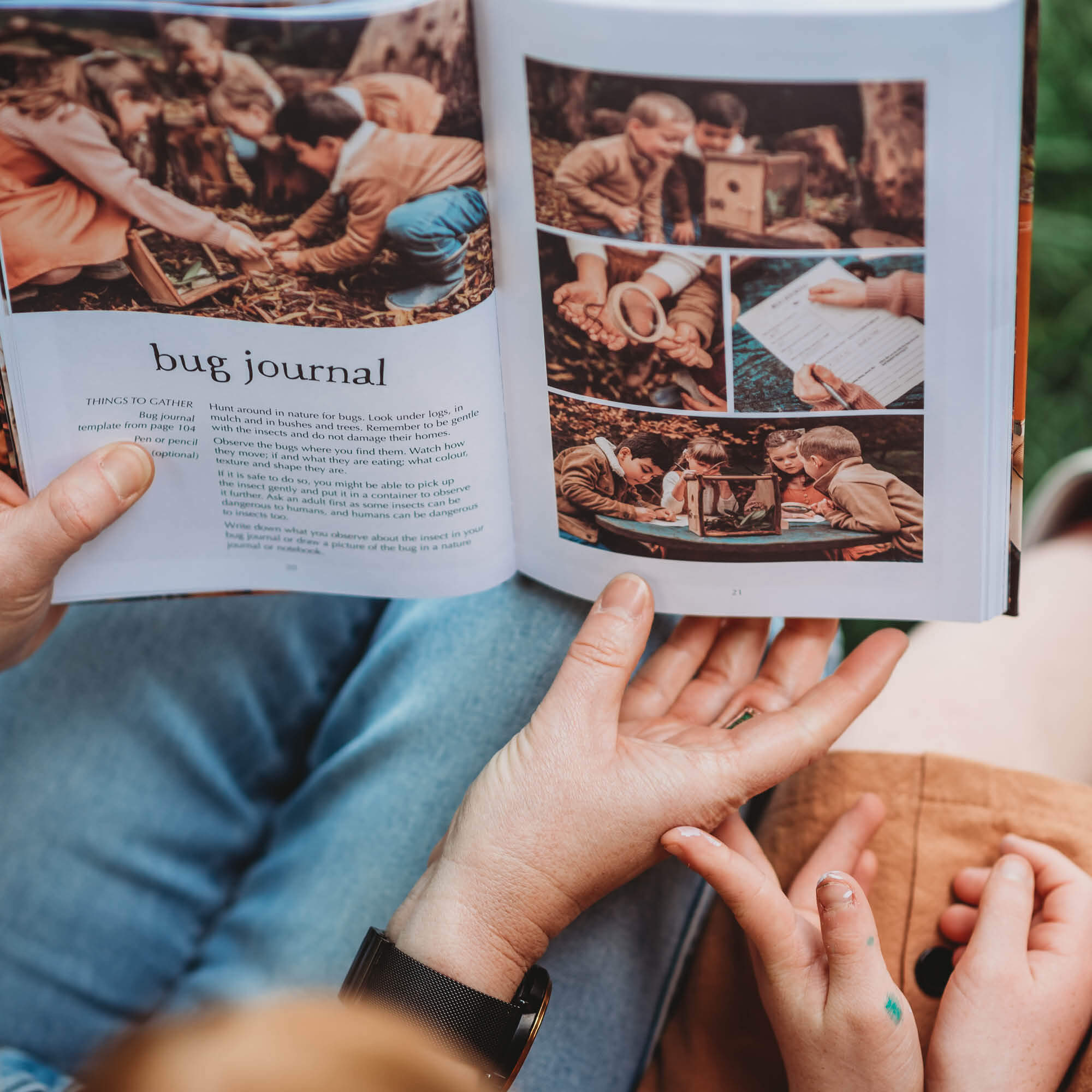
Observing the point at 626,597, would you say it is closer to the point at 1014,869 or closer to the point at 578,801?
the point at 578,801

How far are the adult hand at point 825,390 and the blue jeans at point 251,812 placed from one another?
0.93ft

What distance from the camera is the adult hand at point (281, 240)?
2.19 ft

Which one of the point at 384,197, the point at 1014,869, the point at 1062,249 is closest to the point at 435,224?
the point at 384,197

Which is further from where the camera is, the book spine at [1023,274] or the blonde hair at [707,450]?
the blonde hair at [707,450]

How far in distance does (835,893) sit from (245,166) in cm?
54

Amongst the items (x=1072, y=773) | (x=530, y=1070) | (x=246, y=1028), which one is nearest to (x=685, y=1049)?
(x=530, y=1070)

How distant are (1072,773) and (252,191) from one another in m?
0.74

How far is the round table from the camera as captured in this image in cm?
71

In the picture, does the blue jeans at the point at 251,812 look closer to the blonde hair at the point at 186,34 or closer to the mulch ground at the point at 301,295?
the mulch ground at the point at 301,295

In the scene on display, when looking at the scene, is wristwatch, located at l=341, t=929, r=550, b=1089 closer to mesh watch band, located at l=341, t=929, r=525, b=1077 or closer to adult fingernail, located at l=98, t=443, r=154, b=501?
mesh watch band, located at l=341, t=929, r=525, b=1077

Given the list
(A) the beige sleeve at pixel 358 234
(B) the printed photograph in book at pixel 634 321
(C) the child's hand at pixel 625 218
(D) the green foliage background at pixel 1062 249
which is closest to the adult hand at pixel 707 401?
(B) the printed photograph in book at pixel 634 321

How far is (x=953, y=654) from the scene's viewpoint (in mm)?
925

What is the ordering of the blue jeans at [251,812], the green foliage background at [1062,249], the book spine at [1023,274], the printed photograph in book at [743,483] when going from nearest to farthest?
the book spine at [1023,274] → the printed photograph in book at [743,483] → the blue jeans at [251,812] → the green foliage background at [1062,249]

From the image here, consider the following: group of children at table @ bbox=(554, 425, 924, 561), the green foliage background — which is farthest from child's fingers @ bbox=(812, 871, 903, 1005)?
the green foliage background
